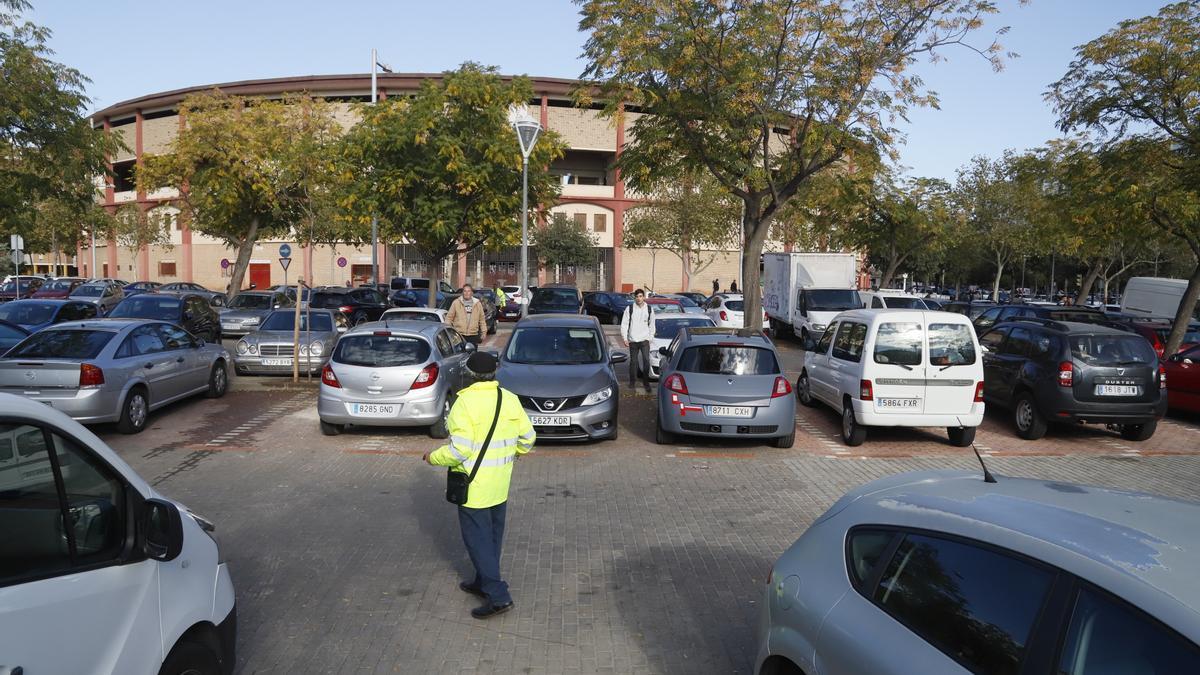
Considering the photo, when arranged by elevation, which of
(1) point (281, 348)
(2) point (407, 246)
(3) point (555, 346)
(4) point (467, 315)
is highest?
(2) point (407, 246)

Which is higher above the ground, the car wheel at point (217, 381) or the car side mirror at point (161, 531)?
the car side mirror at point (161, 531)

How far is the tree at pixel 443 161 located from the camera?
66.7ft

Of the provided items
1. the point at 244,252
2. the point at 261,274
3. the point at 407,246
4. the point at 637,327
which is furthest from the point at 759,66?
the point at 261,274

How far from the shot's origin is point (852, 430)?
11.1m

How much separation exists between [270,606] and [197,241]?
64.7 meters

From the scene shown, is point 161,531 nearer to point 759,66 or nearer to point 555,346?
point 555,346

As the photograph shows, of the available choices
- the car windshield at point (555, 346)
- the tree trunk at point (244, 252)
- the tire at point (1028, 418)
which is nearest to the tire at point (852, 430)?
the tire at point (1028, 418)

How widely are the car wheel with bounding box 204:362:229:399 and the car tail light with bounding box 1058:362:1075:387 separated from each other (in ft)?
43.9

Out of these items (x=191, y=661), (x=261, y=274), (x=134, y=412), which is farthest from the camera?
(x=261, y=274)

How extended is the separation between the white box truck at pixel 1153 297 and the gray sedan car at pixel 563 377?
22271 millimetres

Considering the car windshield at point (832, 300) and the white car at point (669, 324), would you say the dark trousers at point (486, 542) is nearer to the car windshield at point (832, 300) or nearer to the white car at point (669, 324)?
the white car at point (669, 324)

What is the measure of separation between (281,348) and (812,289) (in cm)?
1652

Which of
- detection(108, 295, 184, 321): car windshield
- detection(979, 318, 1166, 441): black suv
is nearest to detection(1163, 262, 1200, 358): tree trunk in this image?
detection(979, 318, 1166, 441): black suv

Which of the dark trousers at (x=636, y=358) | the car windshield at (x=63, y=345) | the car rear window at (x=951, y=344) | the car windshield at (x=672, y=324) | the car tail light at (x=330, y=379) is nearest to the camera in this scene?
the car rear window at (x=951, y=344)
